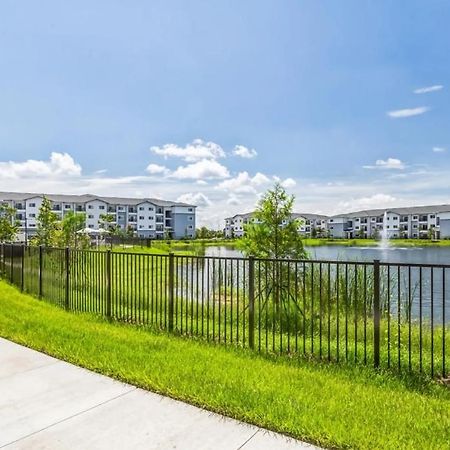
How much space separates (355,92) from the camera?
1521 centimetres

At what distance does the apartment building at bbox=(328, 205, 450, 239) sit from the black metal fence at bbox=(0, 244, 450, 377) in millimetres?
87760

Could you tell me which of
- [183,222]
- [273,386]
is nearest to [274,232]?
[273,386]

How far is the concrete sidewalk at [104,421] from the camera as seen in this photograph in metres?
3.03

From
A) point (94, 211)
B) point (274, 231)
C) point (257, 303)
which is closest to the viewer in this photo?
point (257, 303)

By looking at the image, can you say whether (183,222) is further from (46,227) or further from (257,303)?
(257,303)

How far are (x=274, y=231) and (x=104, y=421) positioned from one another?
7373mm

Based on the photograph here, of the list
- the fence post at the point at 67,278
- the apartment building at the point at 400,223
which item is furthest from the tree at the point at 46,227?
the apartment building at the point at 400,223

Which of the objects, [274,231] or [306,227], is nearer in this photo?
[274,231]

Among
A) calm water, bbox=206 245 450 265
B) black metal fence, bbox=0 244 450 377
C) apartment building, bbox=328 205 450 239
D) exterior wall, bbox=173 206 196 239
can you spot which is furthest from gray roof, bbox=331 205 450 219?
black metal fence, bbox=0 244 450 377

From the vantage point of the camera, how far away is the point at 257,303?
902 centimetres

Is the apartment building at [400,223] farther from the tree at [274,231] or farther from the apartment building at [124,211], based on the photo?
the tree at [274,231]

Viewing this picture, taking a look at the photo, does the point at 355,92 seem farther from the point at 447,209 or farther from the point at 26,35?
the point at 447,209

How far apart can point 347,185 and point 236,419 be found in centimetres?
4704

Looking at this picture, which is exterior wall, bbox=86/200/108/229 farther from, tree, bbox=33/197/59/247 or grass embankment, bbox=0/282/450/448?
grass embankment, bbox=0/282/450/448
